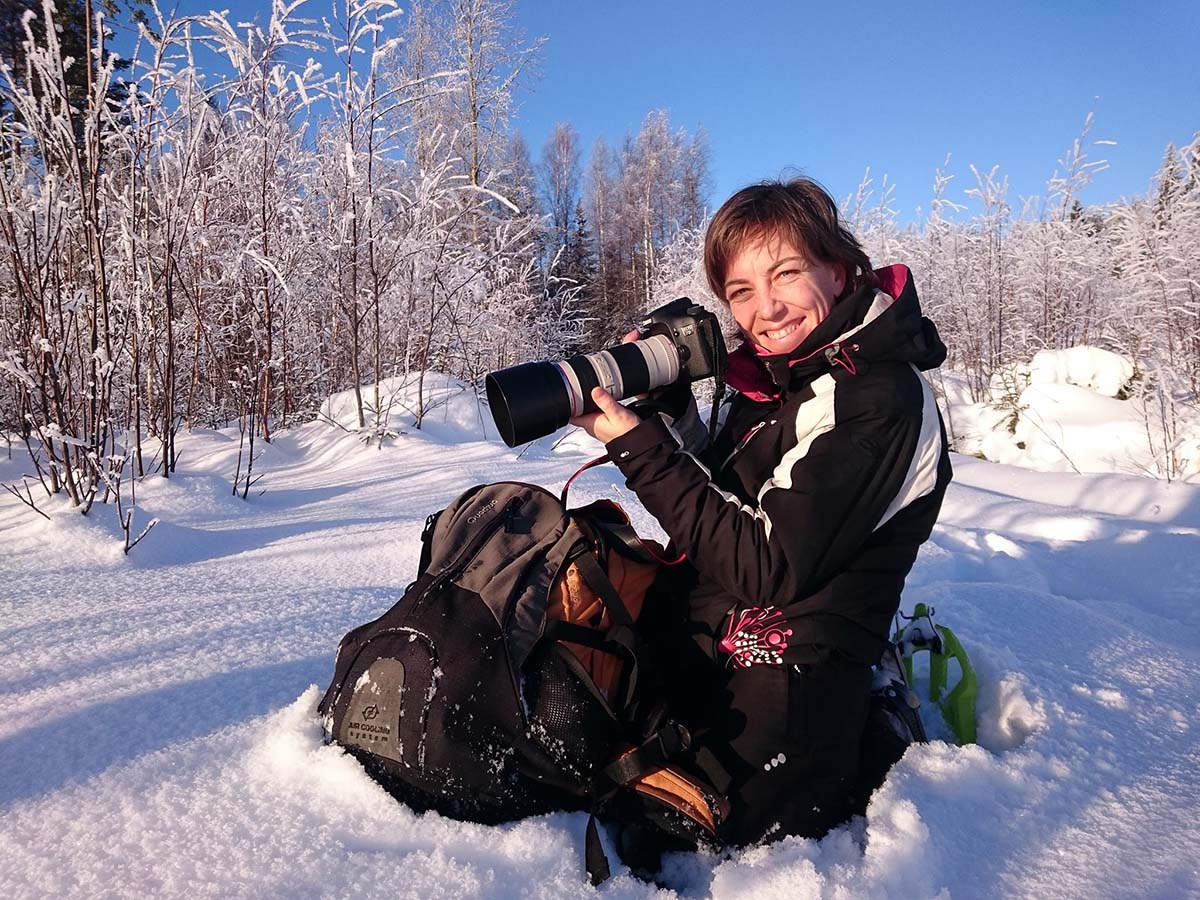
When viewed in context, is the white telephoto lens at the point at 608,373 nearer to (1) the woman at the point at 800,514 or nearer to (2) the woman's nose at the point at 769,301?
(1) the woman at the point at 800,514

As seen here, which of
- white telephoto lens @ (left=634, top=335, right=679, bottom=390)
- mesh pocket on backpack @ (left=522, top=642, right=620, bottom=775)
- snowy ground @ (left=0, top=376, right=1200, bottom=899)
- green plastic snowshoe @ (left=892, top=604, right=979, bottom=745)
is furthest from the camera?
green plastic snowshoe @ (left=892, top=604, right=979, bottom=745)

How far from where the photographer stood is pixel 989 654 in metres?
1.36

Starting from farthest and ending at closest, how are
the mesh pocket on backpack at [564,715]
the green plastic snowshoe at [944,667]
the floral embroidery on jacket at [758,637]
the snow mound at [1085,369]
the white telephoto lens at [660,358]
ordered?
1. the snow mound at [1085,369]
2. the green plastic snowshoe at [944,667]
3. the white telephoto lens at [660,358]
4. the floral embroidery on jacket at [758,637]
5. the mesh pocket on backpack at [564,715]

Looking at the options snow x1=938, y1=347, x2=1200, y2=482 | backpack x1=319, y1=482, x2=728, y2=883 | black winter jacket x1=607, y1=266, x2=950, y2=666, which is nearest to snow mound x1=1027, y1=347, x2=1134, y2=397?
snow x1=938, y1=347, x2=1200, y2=482

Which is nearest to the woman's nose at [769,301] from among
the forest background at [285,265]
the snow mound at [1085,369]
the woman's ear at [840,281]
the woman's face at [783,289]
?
the woman's face at [783,289]

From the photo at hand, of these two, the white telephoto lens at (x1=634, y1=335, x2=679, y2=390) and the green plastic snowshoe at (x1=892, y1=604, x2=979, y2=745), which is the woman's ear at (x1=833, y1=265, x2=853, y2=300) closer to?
the white telephoto lens at (x1=634, y1=335, x2=679, y2=390)

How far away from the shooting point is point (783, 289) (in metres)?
1.13

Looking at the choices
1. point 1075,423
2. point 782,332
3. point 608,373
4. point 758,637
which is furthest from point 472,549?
point 1075,423

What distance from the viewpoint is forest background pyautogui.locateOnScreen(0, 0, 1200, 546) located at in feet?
7.96

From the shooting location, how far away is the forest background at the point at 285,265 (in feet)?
7.96

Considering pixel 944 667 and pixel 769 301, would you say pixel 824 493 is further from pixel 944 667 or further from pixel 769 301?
pixel 944 667

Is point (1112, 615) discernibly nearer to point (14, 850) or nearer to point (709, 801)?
point (709, 801)

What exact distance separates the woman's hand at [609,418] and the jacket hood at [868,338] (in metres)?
0.27

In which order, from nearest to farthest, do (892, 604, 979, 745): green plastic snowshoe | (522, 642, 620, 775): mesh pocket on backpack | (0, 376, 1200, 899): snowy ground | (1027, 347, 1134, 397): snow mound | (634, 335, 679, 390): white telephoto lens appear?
(0, 376, 1200, 899): snowy ground, (522, 642, 620, 775): mesh pocket on backpack, (634, 335, 679, 390): white telephoto lens, (892, 604, 979, 745): green plastic snowshoe, (1027, 347, 1134, 397): snow mound
